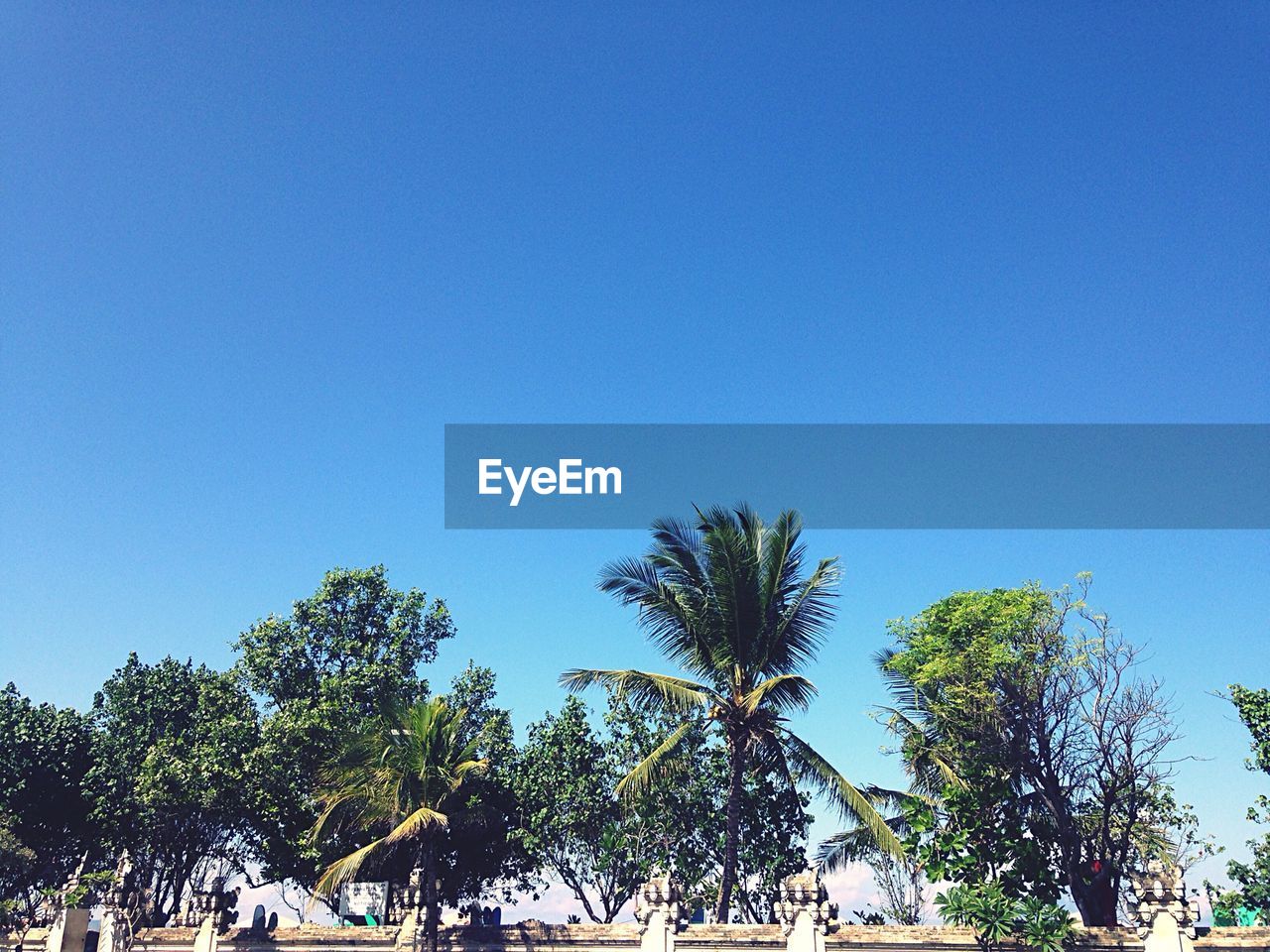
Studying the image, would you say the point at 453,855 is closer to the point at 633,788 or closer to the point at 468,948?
the point at 468,948

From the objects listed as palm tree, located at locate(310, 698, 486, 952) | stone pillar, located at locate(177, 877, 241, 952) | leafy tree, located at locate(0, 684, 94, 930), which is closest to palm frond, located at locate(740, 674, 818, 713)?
palm tree, located at locate(310, 698, 486, 952)

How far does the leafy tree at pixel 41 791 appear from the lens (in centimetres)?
3216

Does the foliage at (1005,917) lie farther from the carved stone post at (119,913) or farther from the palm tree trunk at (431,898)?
the carved stone post at (119,913)

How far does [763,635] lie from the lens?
24781 mm

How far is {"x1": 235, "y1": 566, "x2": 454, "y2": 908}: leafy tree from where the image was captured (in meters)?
30.9

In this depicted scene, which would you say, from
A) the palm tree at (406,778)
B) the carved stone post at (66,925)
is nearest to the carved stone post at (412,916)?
the palm tree at (406,778)

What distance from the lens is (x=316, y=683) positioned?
1328 inches

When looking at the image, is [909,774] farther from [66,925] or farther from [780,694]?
[66,925]

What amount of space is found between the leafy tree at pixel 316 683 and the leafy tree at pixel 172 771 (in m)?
0.98

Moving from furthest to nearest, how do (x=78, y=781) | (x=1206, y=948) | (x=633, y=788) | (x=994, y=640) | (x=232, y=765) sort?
1. (x=78, y=781)
2. (x=232, y=765)
3. (x=994, y=640)
4. (x=633, y=788)
5. (x=1206, y=948)

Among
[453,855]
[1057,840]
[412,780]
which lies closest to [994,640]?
[1057,840]

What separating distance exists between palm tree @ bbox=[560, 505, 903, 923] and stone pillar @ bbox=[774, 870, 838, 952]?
5.08 ft

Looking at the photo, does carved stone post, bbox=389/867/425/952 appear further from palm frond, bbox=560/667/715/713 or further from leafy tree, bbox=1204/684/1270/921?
leafy tree, bbox=1204/684/1270/921

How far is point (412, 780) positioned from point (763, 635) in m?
10.3
